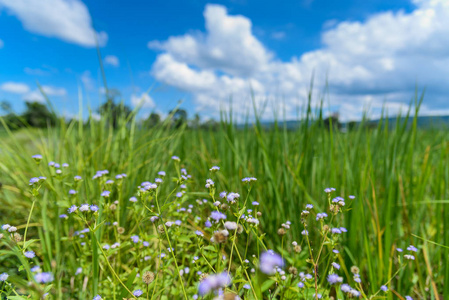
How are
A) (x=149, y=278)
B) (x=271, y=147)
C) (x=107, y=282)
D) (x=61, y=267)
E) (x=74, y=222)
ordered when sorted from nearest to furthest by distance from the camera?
1. (x=149, y=278)
2. (x=107, y=282)
3. (x=61, y=267)
4. (x=74, y=222)
5. (x=271, y=147)

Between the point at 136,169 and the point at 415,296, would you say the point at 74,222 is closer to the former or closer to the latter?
the point at 136,169

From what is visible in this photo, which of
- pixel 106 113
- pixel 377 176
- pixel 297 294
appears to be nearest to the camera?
pixel 297 294

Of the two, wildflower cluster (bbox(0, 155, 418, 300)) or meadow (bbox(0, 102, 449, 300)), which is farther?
meadow (bbox(0, 102, 449, 300))

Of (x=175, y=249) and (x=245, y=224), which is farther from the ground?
(x=245, y=224)

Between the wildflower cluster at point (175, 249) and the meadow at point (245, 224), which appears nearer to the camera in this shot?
the wildflower cluster at point (175, 249)

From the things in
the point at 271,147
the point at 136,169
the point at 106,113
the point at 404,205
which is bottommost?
the point at 404,205

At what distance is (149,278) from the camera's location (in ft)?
3.32

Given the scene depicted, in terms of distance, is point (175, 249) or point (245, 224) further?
point (175, 249)

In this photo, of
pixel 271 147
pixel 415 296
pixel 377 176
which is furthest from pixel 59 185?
pixel 377 176

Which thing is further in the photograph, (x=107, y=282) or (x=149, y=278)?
(x=107, y=282)

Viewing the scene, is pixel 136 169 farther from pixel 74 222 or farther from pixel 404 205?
pixel 404 205

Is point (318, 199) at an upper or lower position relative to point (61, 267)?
upper

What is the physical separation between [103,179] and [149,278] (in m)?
0.91

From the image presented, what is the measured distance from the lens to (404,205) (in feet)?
6.59
